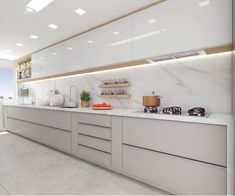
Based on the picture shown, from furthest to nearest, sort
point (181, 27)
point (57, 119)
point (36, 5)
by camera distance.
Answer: point (57, 119), point (36, 5), point (181, 27)

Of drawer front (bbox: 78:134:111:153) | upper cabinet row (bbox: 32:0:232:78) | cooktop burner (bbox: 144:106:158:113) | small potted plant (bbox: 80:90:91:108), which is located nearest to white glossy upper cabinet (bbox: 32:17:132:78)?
upper cabinet row (bbox: 32:0:232:78)

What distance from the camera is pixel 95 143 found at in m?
2.23

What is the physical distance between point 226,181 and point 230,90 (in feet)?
3.12

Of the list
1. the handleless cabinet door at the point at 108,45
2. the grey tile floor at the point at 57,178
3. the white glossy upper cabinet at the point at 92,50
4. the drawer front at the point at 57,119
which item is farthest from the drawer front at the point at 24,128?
the handleless cabinet door at the point at 108,45

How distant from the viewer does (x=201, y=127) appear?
141 centimetres

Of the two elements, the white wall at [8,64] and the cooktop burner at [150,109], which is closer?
the cooktop burner at [150,109]

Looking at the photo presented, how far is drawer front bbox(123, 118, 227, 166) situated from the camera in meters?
1.34

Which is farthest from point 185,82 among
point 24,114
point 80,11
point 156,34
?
point 24,114

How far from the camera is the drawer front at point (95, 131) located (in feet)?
6.88

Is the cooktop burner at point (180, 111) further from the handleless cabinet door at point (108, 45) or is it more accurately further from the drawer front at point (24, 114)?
the drawer front at point (24, 114)

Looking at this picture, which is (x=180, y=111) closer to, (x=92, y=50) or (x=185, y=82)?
(x=185, y=82)

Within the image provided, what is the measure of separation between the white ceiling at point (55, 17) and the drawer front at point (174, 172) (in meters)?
1.86

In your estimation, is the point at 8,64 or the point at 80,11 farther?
the point at 8,64

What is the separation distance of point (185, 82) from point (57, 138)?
2334 mm
